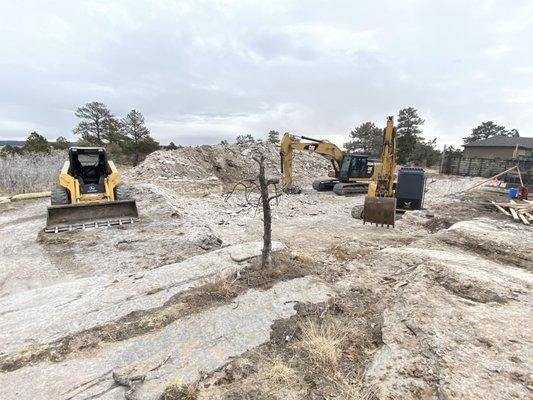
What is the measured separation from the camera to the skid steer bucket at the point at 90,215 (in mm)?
7719

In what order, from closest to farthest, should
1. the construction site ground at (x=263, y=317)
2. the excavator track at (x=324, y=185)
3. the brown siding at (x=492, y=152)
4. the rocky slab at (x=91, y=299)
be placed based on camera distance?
1. the construction site ground at (x=263, y=317)
2. the rocky slab at (x=91, y=299)
3. the excavator track at (x=324, y=185)
4. the brown siding at (x=492, y=152)

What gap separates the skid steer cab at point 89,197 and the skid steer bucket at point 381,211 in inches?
260

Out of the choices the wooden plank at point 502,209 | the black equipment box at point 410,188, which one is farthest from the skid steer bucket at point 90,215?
the wooden plank at point 502,209

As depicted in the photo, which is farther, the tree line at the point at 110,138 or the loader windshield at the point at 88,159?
the tree line at the point at 110,138

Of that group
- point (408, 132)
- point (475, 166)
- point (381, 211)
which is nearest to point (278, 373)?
point (381, 211)

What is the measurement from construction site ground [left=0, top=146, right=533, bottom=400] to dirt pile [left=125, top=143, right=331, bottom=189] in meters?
11.4

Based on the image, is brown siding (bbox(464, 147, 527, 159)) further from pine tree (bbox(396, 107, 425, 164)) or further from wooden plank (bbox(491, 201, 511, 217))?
wooden plank (bbox(491, 201, 511, 217))

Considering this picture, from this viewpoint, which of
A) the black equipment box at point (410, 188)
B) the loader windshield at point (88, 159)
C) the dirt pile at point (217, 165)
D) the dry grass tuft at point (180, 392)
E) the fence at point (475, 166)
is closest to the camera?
the dry grass tuft at point (180, 392)

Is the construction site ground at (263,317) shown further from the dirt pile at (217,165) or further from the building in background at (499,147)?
the building in background at (499,147)

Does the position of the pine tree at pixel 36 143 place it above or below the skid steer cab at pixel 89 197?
above

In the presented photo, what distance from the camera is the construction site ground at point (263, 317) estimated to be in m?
2.84

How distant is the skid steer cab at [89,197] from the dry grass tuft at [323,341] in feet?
20.9

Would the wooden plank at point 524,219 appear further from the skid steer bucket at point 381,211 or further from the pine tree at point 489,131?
the pine tree at point 489,131

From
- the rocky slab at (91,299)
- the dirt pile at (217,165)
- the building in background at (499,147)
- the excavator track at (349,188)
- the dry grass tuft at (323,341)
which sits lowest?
the rocky slab at (91,299)
